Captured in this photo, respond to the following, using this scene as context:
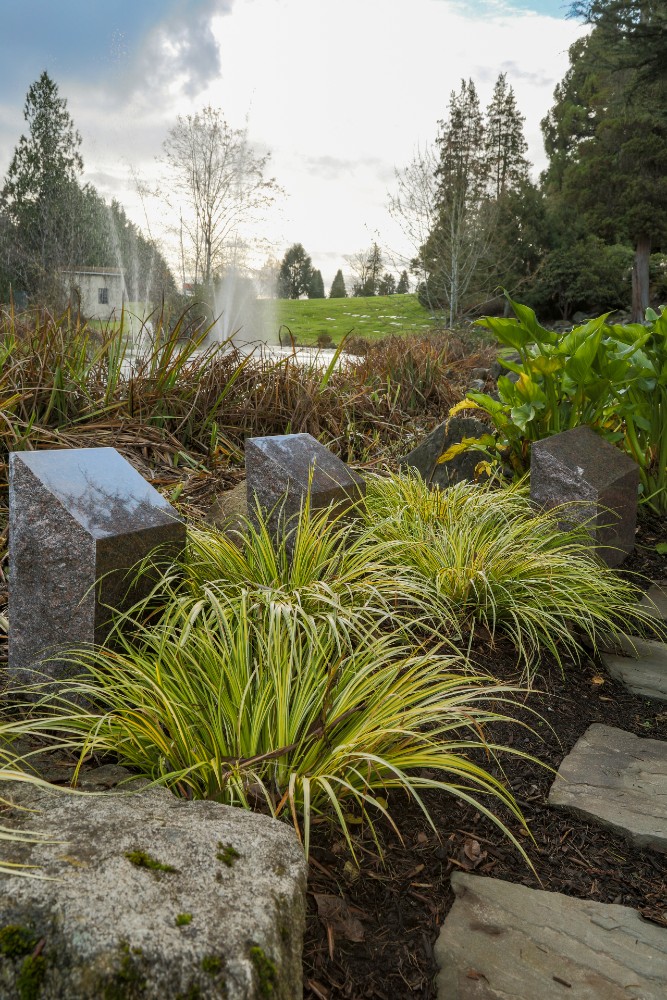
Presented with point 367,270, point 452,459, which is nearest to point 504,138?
point 367,270

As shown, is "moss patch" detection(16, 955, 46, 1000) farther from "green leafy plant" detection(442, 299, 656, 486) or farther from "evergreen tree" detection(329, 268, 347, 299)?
"evergreen tree" detection(329, 268, 347, 299)

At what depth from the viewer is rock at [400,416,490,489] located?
4.29 meters

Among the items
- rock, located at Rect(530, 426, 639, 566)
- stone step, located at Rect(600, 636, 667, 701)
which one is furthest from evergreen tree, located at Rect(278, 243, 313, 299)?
stone step, located at Rect(600, 636, 667, 701)

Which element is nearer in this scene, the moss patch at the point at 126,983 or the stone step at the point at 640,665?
the moss patch at the point at 126,983

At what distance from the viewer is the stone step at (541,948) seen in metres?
1.21

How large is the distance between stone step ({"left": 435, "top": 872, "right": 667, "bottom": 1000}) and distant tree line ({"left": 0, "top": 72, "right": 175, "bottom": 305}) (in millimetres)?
21984

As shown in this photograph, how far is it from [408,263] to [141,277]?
6.21m

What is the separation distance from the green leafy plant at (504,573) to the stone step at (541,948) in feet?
2.92

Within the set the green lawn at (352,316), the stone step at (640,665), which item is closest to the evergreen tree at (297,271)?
the green lawn at (352,316)

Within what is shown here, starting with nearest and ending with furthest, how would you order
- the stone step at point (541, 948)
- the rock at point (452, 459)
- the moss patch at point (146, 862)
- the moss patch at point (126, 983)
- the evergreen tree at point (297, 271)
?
the moss patch at point (126, 983), the moss patch at point (146, 862), the stone step at point (541, 948), the rock at point (452, 459), the evergreen tree at point (297, 271)

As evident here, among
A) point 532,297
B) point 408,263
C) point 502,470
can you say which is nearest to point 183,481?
point 502,470

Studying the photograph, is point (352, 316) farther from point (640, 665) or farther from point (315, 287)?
point (640, 665)

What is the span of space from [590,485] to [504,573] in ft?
2.81

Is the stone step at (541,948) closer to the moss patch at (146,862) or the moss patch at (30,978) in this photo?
the moss patch at (146,862)
